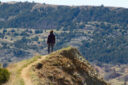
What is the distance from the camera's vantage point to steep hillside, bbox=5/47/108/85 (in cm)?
2502

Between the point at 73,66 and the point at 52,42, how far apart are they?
10.7m

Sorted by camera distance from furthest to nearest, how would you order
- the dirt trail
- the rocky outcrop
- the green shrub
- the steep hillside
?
1. the rocky outcrop
2. the steep hillside
3. the dirt trail
4. the green shrub

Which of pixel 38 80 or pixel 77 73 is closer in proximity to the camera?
pixel 38 80

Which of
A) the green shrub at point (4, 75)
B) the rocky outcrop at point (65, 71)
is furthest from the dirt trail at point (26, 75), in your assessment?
the green shrub at point (4, 75)

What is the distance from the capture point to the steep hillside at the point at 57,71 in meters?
25.0

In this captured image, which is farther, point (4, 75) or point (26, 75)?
point (26, 75)

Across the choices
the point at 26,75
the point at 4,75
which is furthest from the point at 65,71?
the point at 4,75

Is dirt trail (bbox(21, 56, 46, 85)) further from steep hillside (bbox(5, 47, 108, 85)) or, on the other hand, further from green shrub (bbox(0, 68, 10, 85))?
green shrub (bbox(0, 68, 10, 85))

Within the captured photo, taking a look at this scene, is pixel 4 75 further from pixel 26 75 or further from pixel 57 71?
pixel 57 71

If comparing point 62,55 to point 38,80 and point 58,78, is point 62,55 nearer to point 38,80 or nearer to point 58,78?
point 58,78

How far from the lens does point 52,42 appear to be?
3959cm

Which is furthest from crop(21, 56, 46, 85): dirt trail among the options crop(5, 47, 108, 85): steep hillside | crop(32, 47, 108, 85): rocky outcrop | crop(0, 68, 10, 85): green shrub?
crop(0, 68, 10, 85): green shrub

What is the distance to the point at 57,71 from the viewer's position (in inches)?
1069

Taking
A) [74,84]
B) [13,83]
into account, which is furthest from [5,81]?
[74,84]
